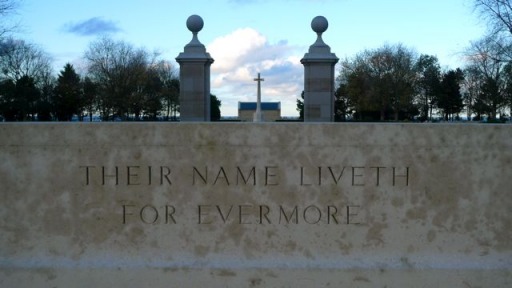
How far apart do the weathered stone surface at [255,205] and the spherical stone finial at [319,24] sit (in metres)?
13.4

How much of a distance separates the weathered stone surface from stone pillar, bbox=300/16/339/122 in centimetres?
1333

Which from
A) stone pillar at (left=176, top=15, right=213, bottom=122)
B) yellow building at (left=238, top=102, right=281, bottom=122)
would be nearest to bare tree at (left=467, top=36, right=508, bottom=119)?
yellow building at (left=238, top=102, right=281, bottom=122)

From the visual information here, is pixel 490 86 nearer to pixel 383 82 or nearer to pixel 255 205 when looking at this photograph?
pixel 383 82

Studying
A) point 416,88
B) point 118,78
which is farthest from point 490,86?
point 118,78

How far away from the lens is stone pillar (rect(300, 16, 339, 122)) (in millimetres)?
16906

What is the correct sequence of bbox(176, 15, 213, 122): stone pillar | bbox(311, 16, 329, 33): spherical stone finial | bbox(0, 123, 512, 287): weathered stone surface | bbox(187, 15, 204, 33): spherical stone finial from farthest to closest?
bbox(176, 15, 213, 122): stone pillar, bbox(187, 15, 204, 33): spherical stone finial, bbox(311, 16, 329, 33): spherical stone finial, bbox(0, 123, 512, 287): weathered stone surface

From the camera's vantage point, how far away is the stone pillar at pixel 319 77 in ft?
55.5

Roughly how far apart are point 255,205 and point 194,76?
1426 centimetres

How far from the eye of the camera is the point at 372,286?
3.90 meters

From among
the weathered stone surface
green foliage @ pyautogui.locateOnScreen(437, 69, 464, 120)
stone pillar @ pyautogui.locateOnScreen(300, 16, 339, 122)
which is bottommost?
the weathered stone surface

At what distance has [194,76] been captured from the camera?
1769 centimetres

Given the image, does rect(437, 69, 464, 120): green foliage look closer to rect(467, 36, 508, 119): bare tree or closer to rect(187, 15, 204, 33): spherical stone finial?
rect(467, 36, 508, 119): bare tree

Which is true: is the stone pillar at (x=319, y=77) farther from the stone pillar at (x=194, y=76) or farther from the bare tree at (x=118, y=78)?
the bare tree at (x=118, y=78)

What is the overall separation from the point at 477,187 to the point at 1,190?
3.81 meters
